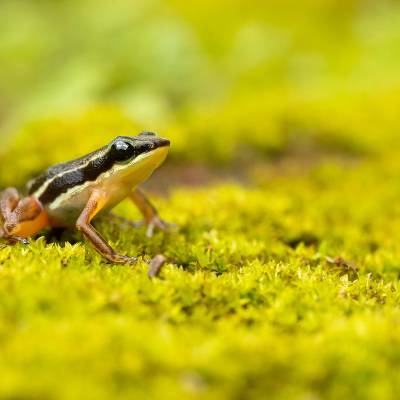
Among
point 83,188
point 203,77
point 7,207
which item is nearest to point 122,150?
point 83,188

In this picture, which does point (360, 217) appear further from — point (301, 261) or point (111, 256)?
point (111, 256)

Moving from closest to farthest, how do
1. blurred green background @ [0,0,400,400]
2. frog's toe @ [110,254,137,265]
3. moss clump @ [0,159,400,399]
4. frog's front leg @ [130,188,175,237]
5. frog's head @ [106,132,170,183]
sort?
moss clump @ [0,159,400,399] < blurred green background @ [0,0,400,400] < frog's toe @ [110,254,137,265] < frog's head @ [106,132,170,183] < frog's front leg @ [130,188,175,237]

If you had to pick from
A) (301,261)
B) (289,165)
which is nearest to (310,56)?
(289,165)

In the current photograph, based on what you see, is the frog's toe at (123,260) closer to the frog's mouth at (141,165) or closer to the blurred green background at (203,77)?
the frog's mouth at (141,165)

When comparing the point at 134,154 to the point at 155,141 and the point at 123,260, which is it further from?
the point at 123,260

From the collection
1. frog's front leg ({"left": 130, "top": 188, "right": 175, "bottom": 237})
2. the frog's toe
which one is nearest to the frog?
frog's front leg ({"left": 130, "top": 188, "right": 175, "bottom": 237})

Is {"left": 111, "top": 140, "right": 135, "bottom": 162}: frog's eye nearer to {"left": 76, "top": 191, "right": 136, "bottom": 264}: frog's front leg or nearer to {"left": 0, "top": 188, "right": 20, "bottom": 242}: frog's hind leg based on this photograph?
{"left": 76, "top": 191, "right": 136, "bottom": 264}: frog's front leg

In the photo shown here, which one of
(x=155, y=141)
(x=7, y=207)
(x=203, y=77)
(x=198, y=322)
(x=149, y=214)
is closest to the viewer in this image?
(x=198, y=322)
